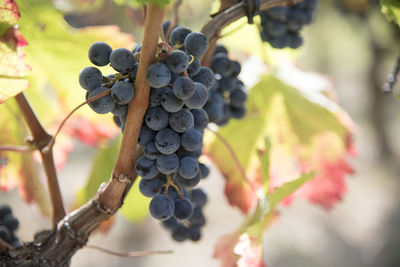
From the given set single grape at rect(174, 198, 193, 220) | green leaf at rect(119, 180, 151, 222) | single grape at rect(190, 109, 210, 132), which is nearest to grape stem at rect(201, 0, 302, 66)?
single grape at rect(190, 109, 210, 132)

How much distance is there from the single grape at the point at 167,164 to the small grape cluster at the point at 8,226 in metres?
0.31

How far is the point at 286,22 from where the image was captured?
0.70m

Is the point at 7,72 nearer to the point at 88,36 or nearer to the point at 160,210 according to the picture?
the point at 160,210

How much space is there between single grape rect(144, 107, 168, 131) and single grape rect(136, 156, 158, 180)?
0.14 feet

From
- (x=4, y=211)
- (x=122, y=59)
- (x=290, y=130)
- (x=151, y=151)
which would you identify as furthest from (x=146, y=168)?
(x=290, y=130)

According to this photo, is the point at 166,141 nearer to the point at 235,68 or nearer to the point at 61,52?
the point at 235,68

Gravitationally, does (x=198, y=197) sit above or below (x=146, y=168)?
below

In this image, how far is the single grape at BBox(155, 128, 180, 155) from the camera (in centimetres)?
43

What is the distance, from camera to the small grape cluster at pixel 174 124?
40cm

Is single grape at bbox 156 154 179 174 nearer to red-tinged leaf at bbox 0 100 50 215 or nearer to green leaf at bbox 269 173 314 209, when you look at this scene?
green leaf at bbox 269 173 314 209

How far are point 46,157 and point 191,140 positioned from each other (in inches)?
9.1

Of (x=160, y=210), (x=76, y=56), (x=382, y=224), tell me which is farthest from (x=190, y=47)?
(x=382, y=224)

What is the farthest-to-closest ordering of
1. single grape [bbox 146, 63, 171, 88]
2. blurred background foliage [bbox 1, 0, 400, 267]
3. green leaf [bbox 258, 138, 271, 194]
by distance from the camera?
blurred background foliage [bbox 1, 0, 400, 267], green leaf [bbox 258, 138, 271, 194], single grape [bbox 146, 63, 171, 88]

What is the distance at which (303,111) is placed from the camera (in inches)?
35.0
